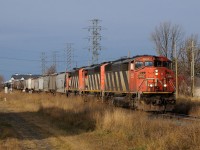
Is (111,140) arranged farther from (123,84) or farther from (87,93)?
(87,93)

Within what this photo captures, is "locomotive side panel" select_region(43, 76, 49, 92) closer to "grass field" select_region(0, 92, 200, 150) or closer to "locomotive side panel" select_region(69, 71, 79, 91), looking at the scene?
"locomotive side panel" select_region(69, 71, 79, 91)

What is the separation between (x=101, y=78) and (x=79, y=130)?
665 inches

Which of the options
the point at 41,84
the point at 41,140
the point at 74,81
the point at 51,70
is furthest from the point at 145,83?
the point at 51,70

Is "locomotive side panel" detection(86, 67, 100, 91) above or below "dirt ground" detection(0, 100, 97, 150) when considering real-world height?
above

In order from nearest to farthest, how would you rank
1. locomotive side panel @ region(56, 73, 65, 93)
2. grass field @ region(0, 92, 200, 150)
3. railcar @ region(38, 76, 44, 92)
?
grass field @ region(0, 92, 200, 150) → locomotive side panel @ region(56, 73, 65, 93) → railcar @ region(38, 76, 44, 92)

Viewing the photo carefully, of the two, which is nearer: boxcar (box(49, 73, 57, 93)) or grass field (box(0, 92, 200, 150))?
grass field (box(0, 92, 200, 150))

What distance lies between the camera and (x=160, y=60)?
26.1 metres

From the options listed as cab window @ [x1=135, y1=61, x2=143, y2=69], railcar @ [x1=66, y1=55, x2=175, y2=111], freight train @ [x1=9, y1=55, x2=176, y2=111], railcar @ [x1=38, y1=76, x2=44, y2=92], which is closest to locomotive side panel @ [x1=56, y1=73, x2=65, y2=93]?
railcar @ [x1=38, y1=76, x2=44, y2=92]

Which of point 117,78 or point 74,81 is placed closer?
point 117,78

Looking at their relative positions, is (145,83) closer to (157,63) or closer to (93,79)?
(157,63)

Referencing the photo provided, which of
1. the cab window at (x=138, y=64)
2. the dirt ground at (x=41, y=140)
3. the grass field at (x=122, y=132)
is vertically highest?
the cab window at (x=138, y=64)

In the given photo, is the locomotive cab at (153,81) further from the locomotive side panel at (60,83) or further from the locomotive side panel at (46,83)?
the locomotive side panel at (46,83)

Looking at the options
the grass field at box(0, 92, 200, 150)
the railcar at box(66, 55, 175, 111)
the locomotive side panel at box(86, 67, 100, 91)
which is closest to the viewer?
the grass field at box(0, 92, 200, 150)

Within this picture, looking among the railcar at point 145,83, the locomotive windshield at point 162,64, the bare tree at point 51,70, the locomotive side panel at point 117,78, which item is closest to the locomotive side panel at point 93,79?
the locomotive side panel at point 117,78
